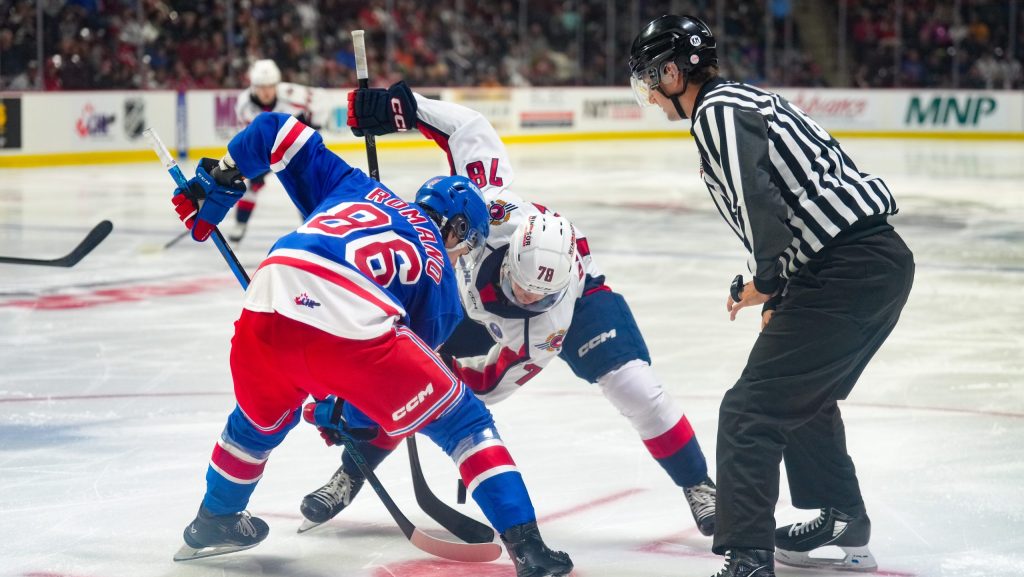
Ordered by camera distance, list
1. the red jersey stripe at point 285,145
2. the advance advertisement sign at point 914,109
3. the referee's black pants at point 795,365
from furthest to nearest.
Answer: the advance advertisement sign at point 914,109, the red jersey stripe at point 285,145, the referee's black pants at point 795,365

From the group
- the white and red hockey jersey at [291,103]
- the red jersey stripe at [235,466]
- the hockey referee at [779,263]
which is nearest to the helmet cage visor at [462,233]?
the hockey referee at [779,263]

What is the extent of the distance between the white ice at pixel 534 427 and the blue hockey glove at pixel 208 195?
77 cm

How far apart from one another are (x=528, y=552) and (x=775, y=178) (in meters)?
0.90

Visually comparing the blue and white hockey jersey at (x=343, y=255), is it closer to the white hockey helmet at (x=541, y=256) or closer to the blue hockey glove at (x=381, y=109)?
the white hockey helmet at (x=541, y=256)

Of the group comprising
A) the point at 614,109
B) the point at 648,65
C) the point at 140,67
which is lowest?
the point at 614,109

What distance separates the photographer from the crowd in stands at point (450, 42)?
14.7 metres

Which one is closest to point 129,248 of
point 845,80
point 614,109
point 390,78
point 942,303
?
point 942,303

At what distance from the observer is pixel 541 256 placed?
3092mm

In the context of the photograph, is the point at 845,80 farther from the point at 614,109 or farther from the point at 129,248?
the point at 129,248

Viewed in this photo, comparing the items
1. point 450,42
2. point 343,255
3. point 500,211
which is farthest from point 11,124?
point 343,255

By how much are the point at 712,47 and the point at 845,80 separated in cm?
1963

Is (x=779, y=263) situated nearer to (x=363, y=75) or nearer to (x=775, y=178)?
(x=775, y=178)

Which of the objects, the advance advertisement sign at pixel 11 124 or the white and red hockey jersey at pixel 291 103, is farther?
the advance advertisement sign at pixel 11 124

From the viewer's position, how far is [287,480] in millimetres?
3797
